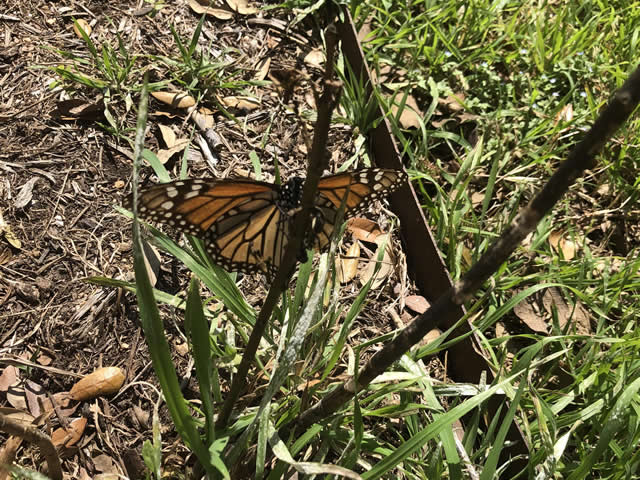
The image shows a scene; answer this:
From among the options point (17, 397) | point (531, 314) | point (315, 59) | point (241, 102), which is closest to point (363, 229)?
point (531, 314)

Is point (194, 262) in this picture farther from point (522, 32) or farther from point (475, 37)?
point (522, 32)

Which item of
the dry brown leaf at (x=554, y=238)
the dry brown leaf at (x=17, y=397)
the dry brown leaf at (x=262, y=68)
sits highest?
the dry brown leaf at (x=262, y=68)

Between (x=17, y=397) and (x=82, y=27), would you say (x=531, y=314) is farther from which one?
(x=82, y=27)

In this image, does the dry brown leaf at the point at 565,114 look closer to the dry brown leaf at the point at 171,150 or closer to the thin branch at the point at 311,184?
the dry brown leaf at the point at 171,150

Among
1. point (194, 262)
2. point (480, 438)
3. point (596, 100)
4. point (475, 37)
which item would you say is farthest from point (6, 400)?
point (596, 100)

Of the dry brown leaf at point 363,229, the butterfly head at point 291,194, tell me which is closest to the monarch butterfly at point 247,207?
the butterfly head at point 291,194

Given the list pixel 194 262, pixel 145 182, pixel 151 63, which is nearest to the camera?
pixel 194 262
